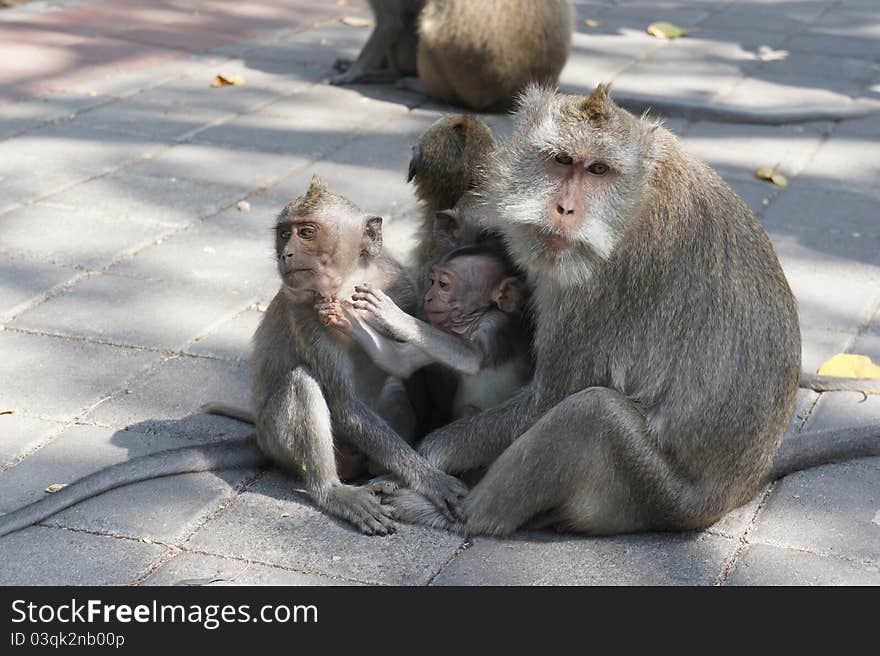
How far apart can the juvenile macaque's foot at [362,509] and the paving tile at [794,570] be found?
1.04 m

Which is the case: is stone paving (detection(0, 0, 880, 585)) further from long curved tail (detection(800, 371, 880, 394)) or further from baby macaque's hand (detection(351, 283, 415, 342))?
baby macaque's hand (detection(351, 283, 415, 342))

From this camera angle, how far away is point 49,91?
8.53 m

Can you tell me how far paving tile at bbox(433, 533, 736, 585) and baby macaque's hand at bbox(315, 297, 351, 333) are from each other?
2.56ft

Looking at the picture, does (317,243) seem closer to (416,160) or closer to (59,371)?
(416,160)

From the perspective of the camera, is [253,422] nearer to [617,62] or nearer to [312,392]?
[312,392]

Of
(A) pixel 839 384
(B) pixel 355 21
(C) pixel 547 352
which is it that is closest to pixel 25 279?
(C) pixel 547 352

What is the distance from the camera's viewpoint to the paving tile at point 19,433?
14.8 ft

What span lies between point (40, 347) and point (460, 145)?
187cm

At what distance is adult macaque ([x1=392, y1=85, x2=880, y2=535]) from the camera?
12.4 feet

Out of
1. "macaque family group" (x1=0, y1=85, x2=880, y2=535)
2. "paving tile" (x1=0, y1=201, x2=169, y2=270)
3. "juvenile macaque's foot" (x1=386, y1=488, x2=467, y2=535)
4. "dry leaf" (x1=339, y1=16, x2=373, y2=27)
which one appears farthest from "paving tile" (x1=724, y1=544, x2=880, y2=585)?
"dry leaf" (x1=339, y1=16, x2=373, y2=27)

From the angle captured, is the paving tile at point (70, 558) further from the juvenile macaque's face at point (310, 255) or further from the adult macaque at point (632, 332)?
the adult macaque at point (632, 332)

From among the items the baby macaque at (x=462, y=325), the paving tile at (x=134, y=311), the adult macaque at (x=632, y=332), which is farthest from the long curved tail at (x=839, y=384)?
the paving tile at (x=134, y=311)

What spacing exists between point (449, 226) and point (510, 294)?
0.53 meters

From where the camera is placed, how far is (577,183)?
12.3ft
